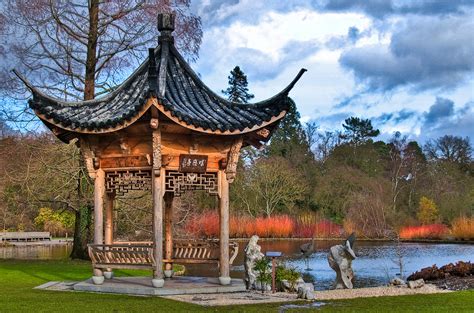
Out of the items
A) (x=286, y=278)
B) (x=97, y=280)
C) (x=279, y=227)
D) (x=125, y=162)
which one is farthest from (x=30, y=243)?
(x=286, y=278)

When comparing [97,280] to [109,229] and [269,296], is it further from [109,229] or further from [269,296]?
[269,296]

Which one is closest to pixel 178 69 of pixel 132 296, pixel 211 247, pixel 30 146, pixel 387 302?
pixel 211 247

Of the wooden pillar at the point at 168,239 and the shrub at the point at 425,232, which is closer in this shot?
the wooden pillar at the point at 168,239

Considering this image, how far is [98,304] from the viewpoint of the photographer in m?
9.55

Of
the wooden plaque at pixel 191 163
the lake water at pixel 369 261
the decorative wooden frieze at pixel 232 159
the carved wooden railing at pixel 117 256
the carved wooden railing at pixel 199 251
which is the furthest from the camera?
the lake water at pixel 369 261

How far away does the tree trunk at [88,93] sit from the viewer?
63.1 ft

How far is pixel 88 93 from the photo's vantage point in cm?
1919

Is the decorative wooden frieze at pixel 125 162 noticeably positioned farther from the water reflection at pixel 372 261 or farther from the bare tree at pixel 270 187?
the bare tree at pixel 270 187

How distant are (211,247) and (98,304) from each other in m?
3.64

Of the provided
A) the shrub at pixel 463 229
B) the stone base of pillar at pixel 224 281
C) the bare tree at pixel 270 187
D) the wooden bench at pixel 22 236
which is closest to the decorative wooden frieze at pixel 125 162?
the stone base of pillar at pixel 224 281

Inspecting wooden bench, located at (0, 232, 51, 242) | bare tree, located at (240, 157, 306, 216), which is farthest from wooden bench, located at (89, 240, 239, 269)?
bare tree, located at (240, 157, 306, 216)

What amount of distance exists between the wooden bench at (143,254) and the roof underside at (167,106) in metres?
2.17

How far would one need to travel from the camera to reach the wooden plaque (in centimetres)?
1158

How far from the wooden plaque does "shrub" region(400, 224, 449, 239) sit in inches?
1039
